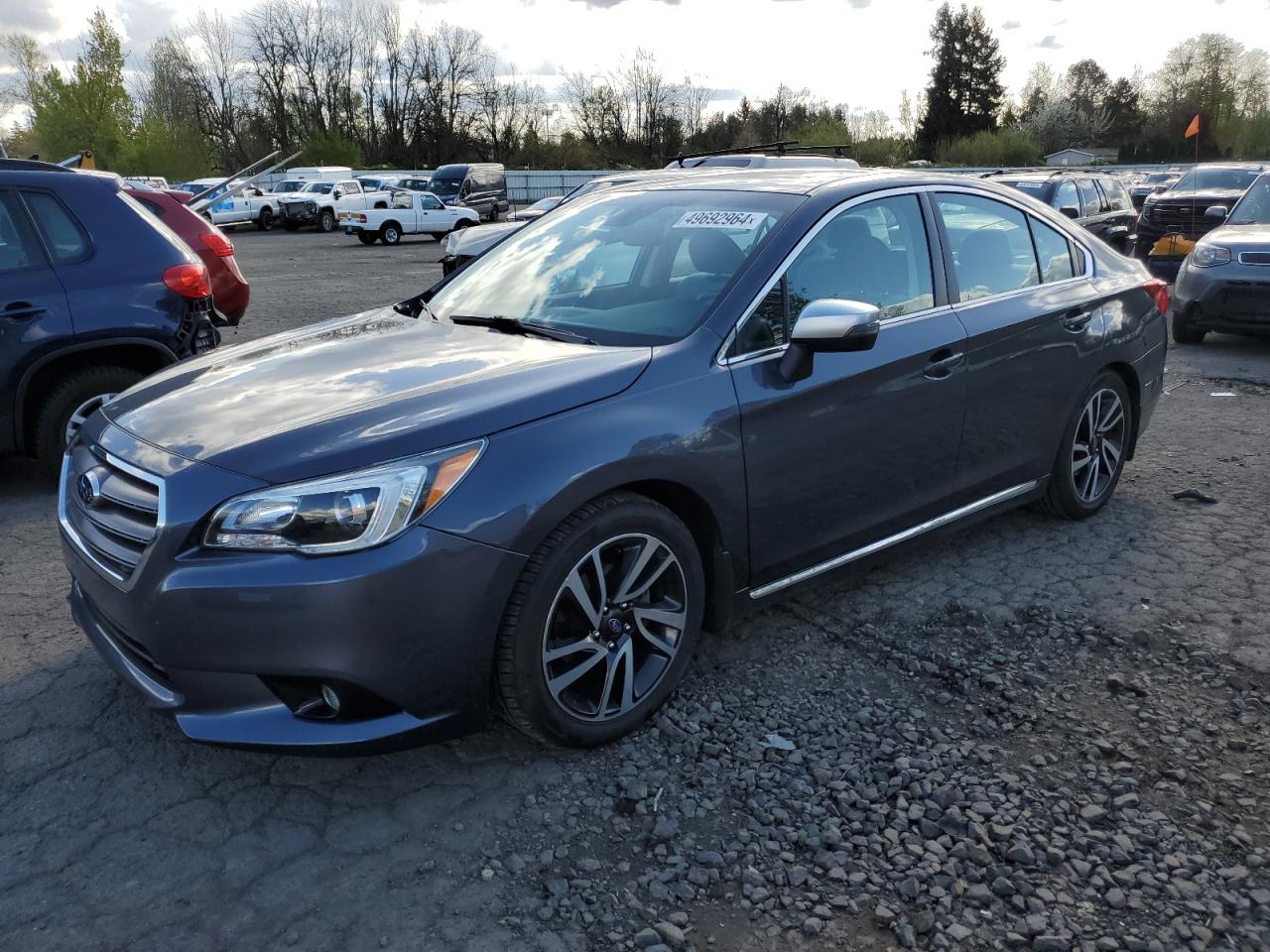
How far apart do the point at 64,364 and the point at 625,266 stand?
3.61 m

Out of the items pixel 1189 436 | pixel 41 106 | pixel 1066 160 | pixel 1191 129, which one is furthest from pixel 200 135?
pixel 1189 436

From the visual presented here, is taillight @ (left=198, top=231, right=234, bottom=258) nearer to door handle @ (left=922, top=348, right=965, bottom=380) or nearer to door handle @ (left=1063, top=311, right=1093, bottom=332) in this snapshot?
door handle @ (left=922, top=348, right=965, bottom=380)

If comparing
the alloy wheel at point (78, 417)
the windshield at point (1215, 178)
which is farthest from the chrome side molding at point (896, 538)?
the windshield at point (1215, 178)

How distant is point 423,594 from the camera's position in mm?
2654

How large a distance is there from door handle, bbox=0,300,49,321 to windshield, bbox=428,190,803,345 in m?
2.63

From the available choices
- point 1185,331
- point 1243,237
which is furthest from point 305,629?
point 1243,237

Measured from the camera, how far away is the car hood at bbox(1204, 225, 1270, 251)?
9617 millimetres

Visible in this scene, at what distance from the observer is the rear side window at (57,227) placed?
5648 millimetres

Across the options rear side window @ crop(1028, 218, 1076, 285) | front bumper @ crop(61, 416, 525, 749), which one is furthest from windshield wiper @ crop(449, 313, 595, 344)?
rear side window @ crop(1028, 218, 1076, 285)

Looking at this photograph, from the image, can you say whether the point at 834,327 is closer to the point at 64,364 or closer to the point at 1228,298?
the point at 64,364

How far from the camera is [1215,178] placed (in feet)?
60.4

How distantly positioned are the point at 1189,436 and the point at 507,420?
562cm

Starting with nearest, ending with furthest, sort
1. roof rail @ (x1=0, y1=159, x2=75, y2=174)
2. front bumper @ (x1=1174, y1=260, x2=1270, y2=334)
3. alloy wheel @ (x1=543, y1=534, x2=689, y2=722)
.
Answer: alloy wheel @ (x1=543, y1=534, x2=689, y2=722)
roof rail @ (x1=0, y1=159, x2=75, y2=174)
front bumper @ (x1=1174, y1=260, x2=1270, y2=334)

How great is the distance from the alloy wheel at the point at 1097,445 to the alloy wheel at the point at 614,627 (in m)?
2.59
